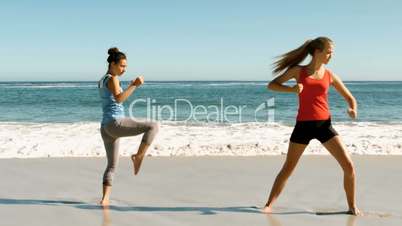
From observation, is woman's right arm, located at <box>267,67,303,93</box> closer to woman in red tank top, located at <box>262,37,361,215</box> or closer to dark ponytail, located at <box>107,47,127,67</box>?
woman in red tank top, located at <box>262,37,361,215</box>

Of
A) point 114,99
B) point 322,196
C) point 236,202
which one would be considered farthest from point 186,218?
point 322,196

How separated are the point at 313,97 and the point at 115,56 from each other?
196 centimetres

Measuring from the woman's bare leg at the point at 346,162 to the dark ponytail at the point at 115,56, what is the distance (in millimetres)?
2136

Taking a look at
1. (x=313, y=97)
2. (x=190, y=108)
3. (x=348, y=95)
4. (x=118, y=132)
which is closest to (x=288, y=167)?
(x=313, y=97)

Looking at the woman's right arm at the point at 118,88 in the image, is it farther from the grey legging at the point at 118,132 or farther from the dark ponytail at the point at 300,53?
the dark ponytail at the point at 300,53

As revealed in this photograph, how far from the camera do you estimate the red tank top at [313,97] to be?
164 inches

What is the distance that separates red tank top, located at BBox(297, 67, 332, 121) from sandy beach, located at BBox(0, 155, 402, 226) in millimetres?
995

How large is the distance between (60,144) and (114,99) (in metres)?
6.07

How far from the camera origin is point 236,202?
16.8ft

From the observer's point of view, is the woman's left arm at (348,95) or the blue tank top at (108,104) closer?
the woman's left arm at (348,95)

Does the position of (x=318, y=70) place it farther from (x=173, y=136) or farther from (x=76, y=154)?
(x=173, y=136)

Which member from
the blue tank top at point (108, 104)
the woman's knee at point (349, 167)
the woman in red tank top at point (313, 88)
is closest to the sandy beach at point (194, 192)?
the woman's knee at point (349, 167)

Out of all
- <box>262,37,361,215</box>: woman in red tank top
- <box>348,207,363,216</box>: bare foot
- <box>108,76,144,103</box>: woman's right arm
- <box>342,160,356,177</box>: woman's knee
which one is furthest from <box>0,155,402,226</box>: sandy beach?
<box>108,76,144,103</box>: woman's right arm

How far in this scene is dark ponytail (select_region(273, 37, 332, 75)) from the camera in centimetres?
420
